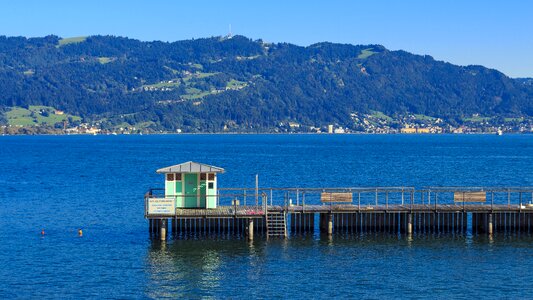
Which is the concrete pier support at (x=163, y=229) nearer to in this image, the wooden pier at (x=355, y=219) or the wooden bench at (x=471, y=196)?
the wooden pier at (x=355, y=219)

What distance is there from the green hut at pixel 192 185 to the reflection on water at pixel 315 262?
2546 millimetres

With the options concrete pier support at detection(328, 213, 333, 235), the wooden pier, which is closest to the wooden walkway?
the wooden pier

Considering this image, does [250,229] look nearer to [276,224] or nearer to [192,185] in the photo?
[276,224]

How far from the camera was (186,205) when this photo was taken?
58.1 meters

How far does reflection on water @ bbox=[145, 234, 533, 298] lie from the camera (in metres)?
44.5

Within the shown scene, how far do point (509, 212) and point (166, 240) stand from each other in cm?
A: 2382

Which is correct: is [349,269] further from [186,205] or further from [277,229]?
[186,205]

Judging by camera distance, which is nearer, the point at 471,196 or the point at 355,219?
the point at 471,196

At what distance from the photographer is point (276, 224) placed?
2271 inches

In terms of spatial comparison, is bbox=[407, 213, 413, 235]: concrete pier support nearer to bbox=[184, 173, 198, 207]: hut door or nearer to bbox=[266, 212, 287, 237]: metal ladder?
bbox=[266, 212, 287, 237]: metal ladder

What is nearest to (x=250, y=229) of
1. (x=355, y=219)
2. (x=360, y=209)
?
(x=360, y=209)

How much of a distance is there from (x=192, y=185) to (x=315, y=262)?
39.8 feet

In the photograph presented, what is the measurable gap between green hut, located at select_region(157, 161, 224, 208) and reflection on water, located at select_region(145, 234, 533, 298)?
255 centimetres

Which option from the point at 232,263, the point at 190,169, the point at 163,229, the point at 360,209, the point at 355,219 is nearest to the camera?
the point at 232,263
